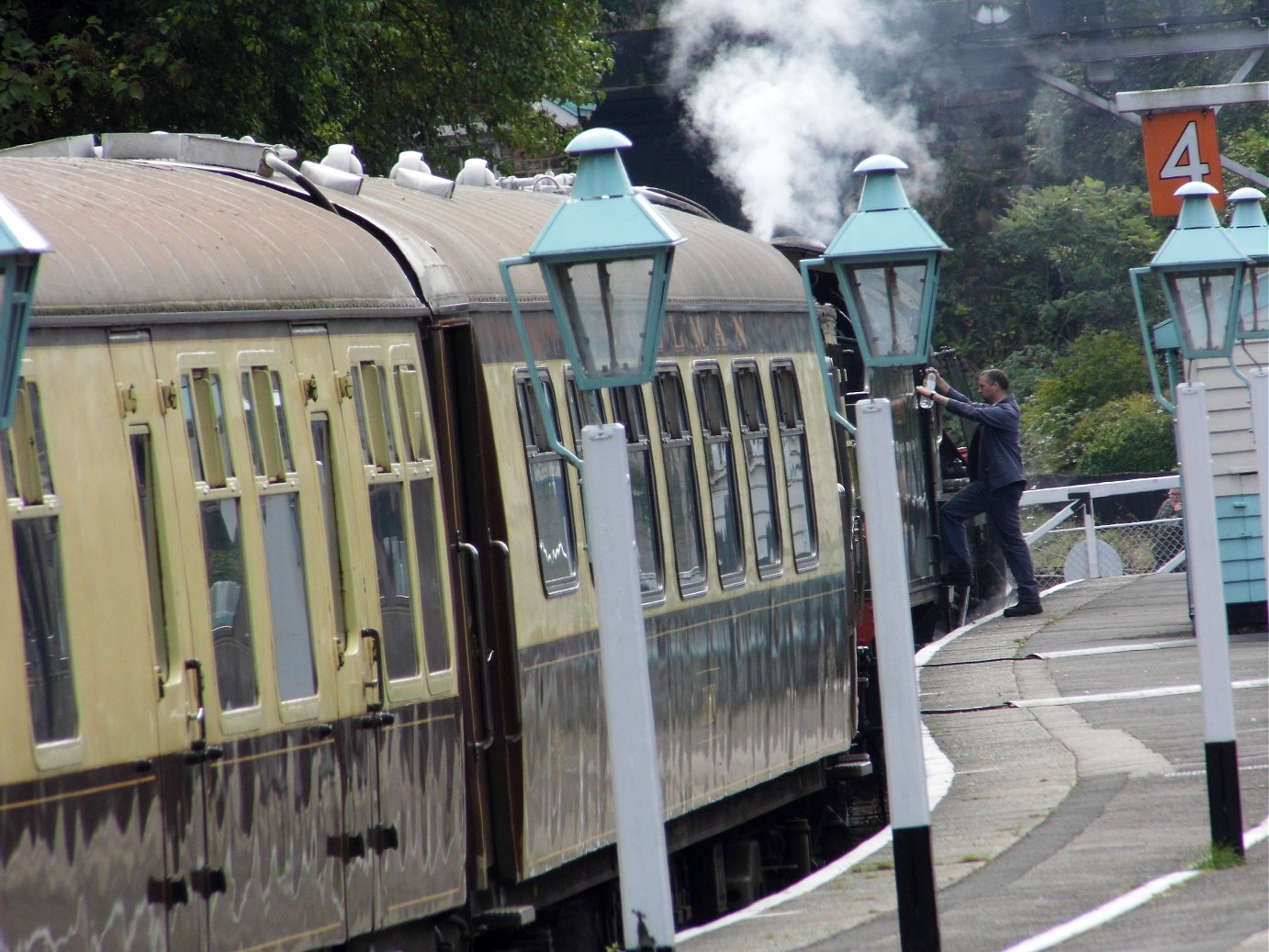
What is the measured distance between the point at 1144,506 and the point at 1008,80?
19.4m

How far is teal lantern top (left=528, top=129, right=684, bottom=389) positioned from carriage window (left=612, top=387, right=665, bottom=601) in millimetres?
3710

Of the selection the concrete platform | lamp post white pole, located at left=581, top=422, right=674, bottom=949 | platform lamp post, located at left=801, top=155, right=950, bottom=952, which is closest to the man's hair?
the concrete platform

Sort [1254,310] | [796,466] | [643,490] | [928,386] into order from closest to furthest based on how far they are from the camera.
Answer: [643,490]
[1254,310]
[796,466]
[928,386]

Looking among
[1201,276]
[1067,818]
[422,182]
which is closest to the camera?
[1201,276]

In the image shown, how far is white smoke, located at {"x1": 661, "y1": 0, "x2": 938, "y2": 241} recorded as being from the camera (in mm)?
24219

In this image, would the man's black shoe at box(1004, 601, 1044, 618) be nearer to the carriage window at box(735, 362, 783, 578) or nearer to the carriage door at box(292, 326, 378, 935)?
the carriage window at box(735, 362, 783, 578)

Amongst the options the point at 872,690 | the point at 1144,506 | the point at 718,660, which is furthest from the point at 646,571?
the point at 1144,506

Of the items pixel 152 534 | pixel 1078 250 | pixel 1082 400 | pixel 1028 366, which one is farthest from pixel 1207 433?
pixel 1028 366

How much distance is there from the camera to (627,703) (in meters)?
5.67

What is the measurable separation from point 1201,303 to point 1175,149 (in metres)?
7.40

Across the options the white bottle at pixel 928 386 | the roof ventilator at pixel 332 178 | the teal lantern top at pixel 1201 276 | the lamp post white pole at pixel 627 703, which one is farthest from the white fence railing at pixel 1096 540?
the lamp post white pole at pixel 627 703

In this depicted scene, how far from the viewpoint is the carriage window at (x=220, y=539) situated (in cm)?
669

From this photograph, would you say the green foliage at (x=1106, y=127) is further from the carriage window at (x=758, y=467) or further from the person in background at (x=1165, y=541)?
the carriage window at (x=758, y=467)

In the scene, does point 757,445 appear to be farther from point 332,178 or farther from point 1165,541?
point 1165,541
